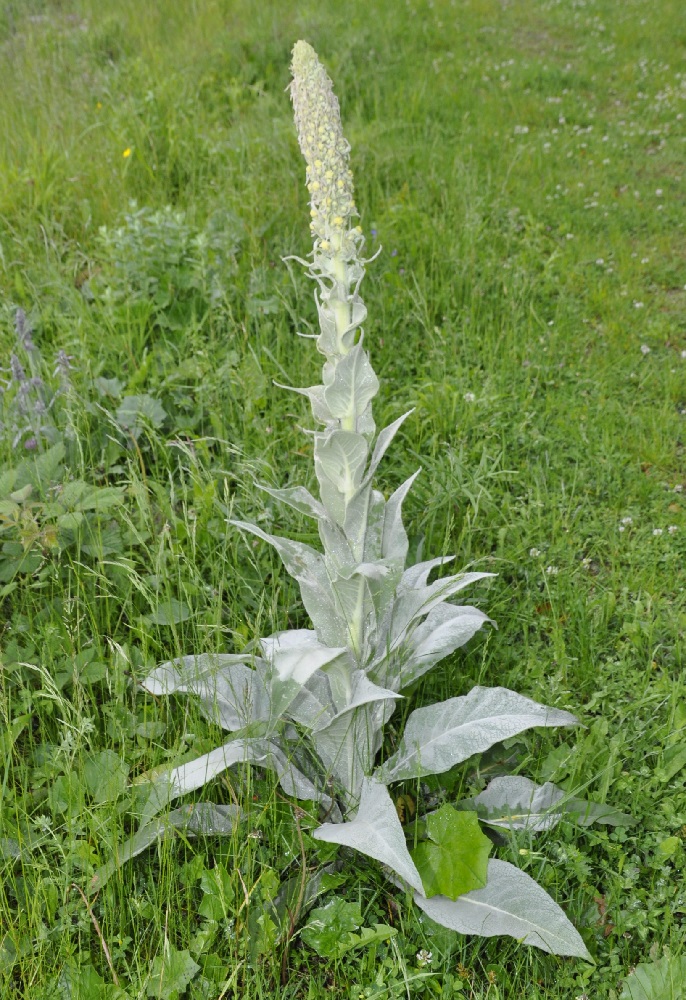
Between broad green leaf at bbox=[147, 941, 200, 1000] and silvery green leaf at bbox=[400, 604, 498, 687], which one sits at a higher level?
silvery green leaf at bbox=[400, 604, 498, 687]

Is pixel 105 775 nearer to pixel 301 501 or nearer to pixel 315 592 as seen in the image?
pixel 315 592

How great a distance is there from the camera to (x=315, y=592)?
2254 mm

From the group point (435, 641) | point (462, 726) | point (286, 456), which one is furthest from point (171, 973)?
point (286, 456)

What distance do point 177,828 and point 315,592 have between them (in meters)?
0.71

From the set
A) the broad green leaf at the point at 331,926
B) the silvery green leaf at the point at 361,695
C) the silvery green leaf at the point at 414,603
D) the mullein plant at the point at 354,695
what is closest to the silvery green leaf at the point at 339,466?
the mullein plant at the point at 354,695

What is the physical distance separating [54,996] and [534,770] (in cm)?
135

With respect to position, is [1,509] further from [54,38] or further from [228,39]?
[54,38]

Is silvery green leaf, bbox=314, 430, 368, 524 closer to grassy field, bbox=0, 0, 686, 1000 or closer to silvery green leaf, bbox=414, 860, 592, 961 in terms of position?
grassy field, bbox=0, 0, 686, 1000

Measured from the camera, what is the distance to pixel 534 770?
7.67 ft

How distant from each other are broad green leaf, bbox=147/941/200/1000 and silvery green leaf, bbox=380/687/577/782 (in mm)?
649

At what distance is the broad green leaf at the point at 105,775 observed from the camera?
2061 millimetres

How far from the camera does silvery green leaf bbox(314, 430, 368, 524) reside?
2.01 meters

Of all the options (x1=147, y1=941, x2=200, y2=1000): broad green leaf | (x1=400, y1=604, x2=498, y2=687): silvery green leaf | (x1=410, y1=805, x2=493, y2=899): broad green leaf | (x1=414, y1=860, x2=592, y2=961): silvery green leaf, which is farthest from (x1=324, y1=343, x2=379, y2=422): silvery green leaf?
(x1=147, y1=941, x2=200, y2=1000): broad green leaf

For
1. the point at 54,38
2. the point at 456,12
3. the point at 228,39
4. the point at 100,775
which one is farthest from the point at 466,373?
the point at 456,12
